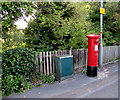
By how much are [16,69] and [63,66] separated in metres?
1.67

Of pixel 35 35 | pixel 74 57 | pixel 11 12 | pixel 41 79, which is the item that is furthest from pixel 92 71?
pixel 11 12

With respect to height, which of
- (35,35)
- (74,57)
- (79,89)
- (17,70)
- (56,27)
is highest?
(56,27)

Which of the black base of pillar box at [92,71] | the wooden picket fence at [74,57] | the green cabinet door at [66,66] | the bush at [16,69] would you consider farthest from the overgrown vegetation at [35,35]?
the black base of pillar box at [92,71]

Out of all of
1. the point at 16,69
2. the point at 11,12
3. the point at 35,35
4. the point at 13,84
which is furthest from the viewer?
the point at 35,35

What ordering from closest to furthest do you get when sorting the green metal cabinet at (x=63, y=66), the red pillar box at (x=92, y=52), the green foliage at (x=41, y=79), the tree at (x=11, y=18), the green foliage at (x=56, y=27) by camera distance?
the green foliage at (x=41, y=79) < the green metal cabinet at (x=63, y=66) < the tree at (x=11, y=18) < the red pillar box at (x=92, y=52) < the green foliage at (x=56, y=27)

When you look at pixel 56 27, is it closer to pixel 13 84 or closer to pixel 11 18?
pixel 11 18

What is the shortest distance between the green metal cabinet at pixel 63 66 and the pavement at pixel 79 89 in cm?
22

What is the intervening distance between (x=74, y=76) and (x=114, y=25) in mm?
6190

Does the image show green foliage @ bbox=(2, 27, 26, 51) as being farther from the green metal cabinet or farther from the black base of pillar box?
the black base of pillar box

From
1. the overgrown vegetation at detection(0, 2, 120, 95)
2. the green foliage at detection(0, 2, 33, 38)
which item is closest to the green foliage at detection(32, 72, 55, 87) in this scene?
the overgrown vegetation at detection(0, 2, 120, 95)

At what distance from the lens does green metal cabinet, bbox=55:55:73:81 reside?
458 cm

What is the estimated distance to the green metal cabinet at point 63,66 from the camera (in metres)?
4.58

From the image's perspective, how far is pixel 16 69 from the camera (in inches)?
157

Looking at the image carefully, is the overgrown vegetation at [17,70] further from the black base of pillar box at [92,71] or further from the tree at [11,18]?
the black base of pillar box at [92,71]
